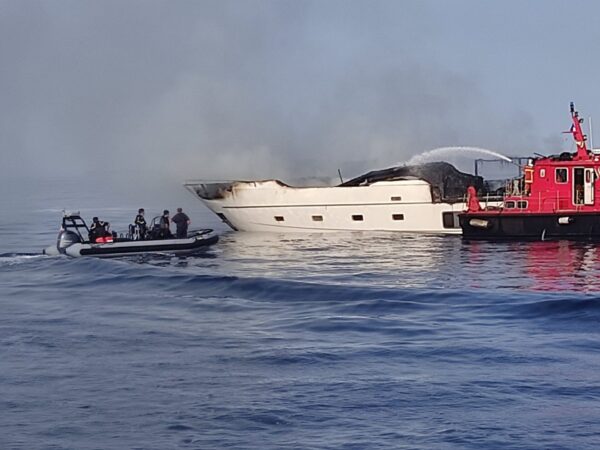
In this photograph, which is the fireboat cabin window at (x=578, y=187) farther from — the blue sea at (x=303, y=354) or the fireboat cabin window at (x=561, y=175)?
the blue sea at (x=303, y=354)

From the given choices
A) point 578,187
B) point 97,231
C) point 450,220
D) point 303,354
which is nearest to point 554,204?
point 578,187

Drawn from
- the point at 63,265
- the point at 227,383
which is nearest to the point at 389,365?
the point at 227,383

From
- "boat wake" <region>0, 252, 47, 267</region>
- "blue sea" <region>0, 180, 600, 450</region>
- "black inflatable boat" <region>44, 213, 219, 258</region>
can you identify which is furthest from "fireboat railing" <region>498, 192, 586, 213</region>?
"boat wake" <region>0, 252, 47, 267</region>

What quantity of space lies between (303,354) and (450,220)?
2967cm

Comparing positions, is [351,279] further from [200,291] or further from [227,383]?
[227,383]

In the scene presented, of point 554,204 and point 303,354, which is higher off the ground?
point 554,204

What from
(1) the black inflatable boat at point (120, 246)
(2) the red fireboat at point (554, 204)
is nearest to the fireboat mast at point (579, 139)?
(2) the red fireboat at point (554, 204)

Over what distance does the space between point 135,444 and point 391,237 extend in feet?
116

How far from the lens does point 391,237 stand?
50.9m

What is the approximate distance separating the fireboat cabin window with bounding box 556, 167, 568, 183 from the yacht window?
555 cm

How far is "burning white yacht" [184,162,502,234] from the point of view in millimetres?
51125

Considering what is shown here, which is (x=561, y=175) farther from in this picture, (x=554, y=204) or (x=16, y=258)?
(x=16, y=258)

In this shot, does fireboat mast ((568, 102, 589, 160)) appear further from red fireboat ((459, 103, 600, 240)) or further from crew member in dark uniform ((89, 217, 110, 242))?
crew member in dark uniform ((89, 217, 110, 242))

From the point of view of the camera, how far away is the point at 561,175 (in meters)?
47.5
